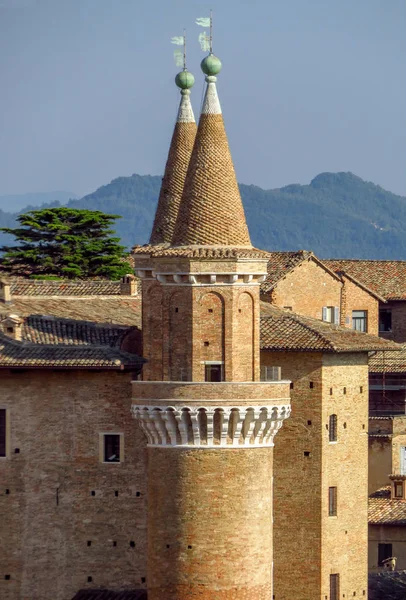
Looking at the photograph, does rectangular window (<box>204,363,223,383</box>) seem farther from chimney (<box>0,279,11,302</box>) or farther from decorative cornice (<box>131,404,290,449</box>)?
chimney (<box>0,279,11,302</box>)

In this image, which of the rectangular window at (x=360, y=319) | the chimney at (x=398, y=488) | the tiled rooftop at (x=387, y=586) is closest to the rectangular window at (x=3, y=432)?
the tiled rooftop at (x=387, y=586)

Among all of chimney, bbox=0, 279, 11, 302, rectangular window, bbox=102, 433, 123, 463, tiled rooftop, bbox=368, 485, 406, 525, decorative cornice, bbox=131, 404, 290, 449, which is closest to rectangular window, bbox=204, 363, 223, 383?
decorative cornice, bbox=131, 404, 290, 449

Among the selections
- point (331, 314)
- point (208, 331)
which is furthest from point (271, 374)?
point (331, 314)

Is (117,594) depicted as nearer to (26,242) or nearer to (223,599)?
(223,599)

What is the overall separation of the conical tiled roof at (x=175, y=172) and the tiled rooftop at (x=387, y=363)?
22479 mm

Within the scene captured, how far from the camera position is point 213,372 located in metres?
48.4

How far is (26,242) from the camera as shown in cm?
8594

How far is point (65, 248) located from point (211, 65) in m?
33.4

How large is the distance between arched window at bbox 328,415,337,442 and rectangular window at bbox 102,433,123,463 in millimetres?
5041

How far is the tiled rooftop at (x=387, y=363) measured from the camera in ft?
244

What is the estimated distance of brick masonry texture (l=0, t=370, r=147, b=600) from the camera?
50906 mm

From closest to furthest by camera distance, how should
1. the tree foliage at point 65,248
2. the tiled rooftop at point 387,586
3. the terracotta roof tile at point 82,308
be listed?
the terracotta roof tile at point 82,308
the tiled rooftop at point 387,586
the tree foliage at point 65,248

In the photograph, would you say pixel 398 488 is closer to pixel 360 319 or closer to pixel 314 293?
pixel 314 293

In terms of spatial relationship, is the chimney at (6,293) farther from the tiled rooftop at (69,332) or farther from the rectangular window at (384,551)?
the rectangular window at (384,551)
